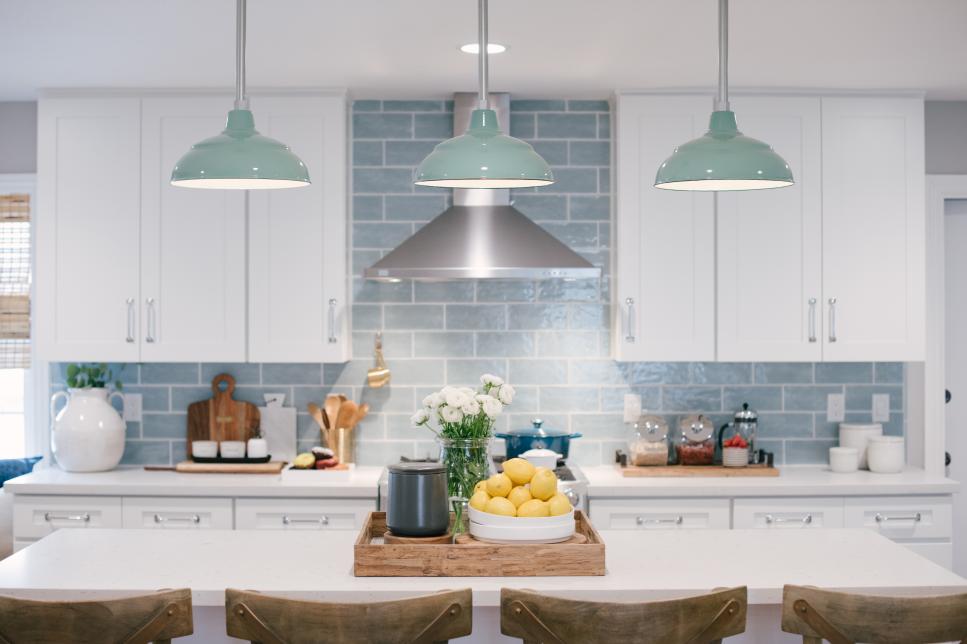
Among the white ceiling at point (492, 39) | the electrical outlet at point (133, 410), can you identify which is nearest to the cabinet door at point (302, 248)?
the white ceiling at point (492, 39)

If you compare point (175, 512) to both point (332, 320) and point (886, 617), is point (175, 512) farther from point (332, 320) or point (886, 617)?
point (886, 617)

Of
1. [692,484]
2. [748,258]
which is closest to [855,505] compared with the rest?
[692,484]

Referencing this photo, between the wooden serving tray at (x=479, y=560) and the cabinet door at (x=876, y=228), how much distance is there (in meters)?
2.38

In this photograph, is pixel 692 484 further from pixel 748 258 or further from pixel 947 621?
pixel 947 621

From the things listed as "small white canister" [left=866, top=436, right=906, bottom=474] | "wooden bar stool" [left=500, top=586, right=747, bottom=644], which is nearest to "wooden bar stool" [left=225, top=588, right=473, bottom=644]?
"wooden bar stool" [left=500, top=586, right=747, bottom=644]

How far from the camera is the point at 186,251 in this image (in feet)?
14.6

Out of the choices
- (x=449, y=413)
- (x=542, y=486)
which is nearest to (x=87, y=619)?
(x=449, y=413)

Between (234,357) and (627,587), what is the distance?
97.6 inches

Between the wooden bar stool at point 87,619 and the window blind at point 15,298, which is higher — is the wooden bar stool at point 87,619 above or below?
below

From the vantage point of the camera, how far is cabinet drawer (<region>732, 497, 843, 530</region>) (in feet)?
14.0

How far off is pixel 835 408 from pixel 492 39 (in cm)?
242

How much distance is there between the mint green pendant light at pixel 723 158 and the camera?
2527 millimetres

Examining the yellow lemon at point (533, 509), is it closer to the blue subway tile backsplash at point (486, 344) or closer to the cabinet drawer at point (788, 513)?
the cabinet drawer at point (788, 513)

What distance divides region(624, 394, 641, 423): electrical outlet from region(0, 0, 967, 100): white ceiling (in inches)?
53.8
